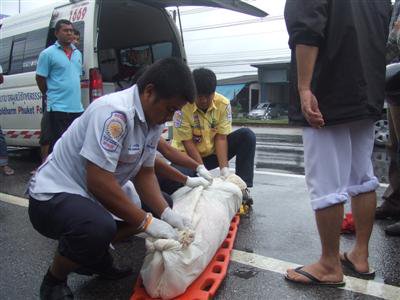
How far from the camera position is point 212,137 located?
12.6 ft

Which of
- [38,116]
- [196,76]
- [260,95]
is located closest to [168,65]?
[196,76]

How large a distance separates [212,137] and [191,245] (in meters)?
1.70

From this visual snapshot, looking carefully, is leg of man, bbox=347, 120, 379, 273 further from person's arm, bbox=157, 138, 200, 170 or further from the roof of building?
the roof of building

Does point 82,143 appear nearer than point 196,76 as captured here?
Yes

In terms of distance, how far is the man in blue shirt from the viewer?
15.6 feet

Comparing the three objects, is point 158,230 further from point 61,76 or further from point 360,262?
point 61,76

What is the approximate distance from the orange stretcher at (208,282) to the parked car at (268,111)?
93.6ft

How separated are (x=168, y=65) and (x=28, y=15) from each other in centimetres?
480

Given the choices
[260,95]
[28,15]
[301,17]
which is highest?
[28,15]

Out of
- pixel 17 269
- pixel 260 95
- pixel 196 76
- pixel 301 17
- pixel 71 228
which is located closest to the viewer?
pixel 71 228

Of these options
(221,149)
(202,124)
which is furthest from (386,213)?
(202,124)

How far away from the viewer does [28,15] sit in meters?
6.09

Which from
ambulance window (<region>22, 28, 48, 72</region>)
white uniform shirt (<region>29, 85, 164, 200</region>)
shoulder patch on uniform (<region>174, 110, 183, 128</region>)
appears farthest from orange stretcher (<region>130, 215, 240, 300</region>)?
ambulance window (<region>22, 28, 48, 72</region>)

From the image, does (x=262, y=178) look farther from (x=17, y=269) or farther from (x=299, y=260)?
(x=17, y=269)
